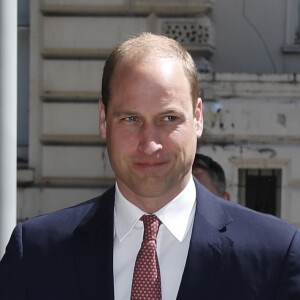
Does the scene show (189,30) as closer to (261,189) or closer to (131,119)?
(261,189)

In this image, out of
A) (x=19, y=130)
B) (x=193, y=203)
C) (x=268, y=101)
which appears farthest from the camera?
(x=19, y=130)

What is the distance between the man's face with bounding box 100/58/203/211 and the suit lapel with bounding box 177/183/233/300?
145mm

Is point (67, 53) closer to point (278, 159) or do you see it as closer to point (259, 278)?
point (278, 159)

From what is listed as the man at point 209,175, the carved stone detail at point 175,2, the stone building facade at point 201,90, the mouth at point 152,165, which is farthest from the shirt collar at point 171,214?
the carved stone detail at point 175,2

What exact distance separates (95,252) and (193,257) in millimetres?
263

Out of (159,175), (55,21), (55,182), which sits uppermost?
(55,21)

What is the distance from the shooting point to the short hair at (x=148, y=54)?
2314 mm

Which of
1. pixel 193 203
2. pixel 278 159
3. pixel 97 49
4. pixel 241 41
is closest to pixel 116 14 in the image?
pixel 97 49

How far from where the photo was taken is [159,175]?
2281 millimetres

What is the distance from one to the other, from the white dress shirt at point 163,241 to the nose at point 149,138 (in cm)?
19

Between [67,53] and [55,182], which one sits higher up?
[67,53]

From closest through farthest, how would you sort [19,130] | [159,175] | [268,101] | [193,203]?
[159,175] < [193,203] < [268,101] < [19,130]

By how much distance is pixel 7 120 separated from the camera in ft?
13.8

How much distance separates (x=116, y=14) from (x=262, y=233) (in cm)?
642
